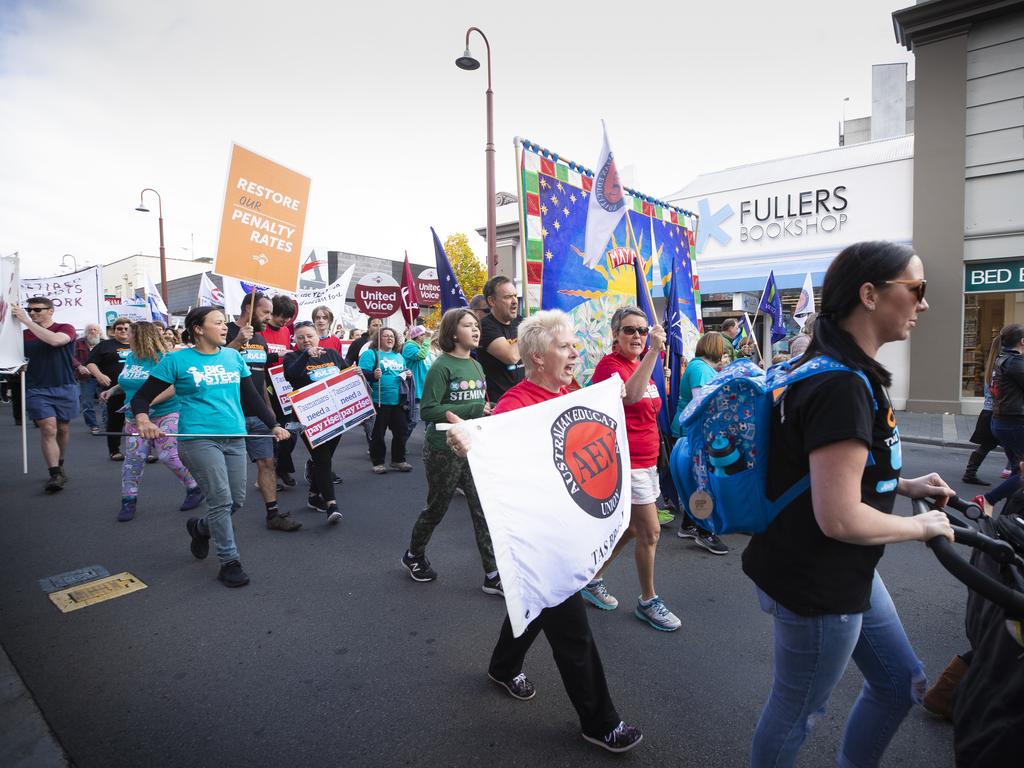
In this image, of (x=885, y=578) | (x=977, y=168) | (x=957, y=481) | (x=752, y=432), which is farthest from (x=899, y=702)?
(x=977, y=168)

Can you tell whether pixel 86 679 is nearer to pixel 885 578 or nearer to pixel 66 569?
pixel 66 569

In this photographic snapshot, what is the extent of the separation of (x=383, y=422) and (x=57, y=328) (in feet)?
13.6

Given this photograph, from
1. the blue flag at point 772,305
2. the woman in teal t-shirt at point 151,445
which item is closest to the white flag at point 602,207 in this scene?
the woman in teal t-shirt at point 151,445

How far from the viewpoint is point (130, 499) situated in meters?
5.59

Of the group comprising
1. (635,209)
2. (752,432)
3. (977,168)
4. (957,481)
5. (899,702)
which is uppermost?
(977,168)

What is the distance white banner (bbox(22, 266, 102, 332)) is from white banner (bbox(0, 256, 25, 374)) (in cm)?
368

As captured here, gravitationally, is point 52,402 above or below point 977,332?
below

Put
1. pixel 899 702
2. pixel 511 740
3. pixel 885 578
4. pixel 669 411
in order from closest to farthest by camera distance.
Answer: pixel 899 702
pixel 511 740
pixel 885 578
pixel 669 411

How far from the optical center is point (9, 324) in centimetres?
608

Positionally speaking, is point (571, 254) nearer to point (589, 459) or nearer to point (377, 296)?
point (589, 459)

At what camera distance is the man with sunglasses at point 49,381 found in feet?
21.5

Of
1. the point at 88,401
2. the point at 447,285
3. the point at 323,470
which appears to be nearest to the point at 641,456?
the point at 447,285

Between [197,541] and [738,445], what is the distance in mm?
4210

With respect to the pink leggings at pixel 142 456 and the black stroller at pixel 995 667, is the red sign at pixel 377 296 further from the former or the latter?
the black stroller at pixel 995 667
